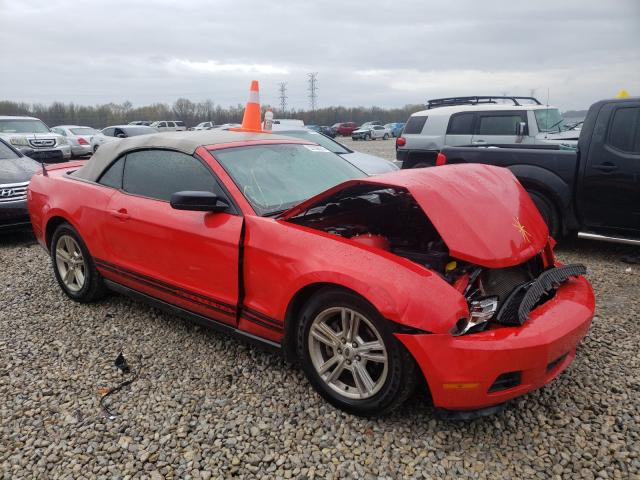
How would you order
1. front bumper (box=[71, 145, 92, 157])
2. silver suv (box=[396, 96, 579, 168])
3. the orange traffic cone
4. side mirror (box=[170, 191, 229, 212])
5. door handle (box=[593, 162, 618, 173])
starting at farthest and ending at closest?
front bumper (box=[71, 145, 92, 157]) → silver suv (box=[396, 96, 579, 168]) → door handle (box=[593, 162, 618, 173]) → the orange traffic cone → side mirror (box=[170, 191, 229, 212])

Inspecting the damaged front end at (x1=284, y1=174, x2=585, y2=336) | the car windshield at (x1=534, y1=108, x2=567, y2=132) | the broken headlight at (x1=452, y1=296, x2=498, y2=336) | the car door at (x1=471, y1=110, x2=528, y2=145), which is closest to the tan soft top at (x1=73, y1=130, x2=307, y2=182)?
the damaged front end at (x1=284, y1=174, x2=585, y2=336)

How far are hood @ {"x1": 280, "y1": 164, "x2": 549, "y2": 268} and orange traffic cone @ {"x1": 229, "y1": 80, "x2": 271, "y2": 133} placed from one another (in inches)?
78.7

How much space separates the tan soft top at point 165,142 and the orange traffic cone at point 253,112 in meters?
0.75

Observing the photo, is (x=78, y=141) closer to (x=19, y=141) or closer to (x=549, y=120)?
(x=19, y=141)

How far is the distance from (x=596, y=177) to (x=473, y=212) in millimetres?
3345

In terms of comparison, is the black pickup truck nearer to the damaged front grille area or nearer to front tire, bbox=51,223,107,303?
the damaged front grille area

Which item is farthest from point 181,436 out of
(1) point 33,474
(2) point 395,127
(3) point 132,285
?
(2) point 395,127

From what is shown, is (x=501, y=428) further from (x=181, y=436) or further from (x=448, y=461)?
(x=181, y=436)

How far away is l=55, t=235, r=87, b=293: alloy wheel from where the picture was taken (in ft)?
13.8

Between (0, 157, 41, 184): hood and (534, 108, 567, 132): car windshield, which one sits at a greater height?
(534, 108, 567, 132): car windshield

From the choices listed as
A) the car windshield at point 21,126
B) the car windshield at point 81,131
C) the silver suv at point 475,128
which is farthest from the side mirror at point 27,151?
the silver suv at point 475,128

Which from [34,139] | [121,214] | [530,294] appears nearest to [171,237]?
[121,214]

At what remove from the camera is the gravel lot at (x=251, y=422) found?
231 cm

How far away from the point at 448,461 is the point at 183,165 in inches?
97.8
